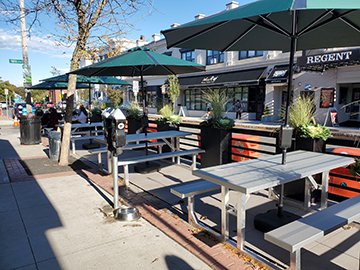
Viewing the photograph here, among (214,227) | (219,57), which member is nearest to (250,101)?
(219,57)

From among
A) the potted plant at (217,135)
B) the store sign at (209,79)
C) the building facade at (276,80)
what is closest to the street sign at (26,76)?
the building facade at (276,80)

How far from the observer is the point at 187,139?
7926 mm

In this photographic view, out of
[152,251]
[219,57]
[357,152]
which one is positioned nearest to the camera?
[152,251]

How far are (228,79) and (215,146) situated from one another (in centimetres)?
1804

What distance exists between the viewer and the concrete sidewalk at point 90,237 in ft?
9.91

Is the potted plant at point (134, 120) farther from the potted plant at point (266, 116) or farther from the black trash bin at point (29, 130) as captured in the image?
the potted plant at point (266, 116)

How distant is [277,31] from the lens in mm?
3711

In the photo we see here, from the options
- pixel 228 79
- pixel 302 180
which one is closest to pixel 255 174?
pixel 302 180

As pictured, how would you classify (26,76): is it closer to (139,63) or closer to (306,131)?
(139,63)

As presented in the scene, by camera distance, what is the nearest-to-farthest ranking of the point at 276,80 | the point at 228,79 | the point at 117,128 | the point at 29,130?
the point at 117,128 < the point at 29,130 < the point at 276,80 < the point at 228,79

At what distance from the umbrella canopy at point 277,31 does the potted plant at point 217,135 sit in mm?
1710

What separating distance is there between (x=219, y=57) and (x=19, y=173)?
71.8ft

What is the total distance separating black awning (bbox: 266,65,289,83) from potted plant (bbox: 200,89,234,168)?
14.0 metres

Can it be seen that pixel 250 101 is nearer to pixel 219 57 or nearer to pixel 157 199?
pixel 219 57
